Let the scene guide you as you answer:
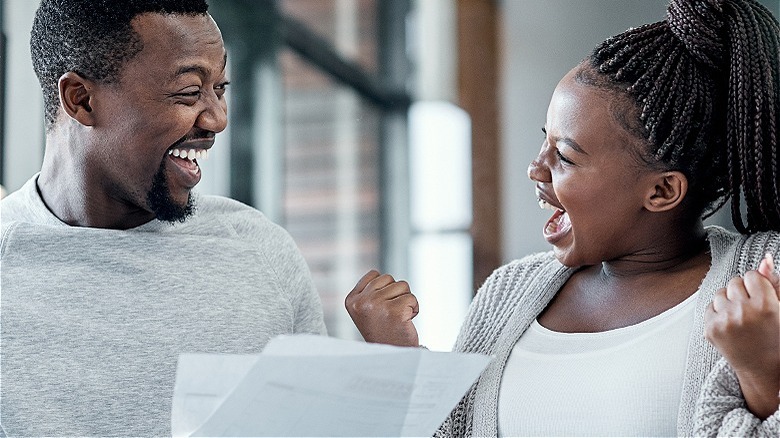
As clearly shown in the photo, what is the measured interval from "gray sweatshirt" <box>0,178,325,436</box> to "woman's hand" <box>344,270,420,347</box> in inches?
10.3

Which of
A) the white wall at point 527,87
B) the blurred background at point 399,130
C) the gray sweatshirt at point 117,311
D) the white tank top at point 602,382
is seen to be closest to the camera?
the white tank top at point 602,382

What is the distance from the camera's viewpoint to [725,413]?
1.03 m

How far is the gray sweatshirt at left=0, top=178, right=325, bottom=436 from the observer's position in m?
1.33

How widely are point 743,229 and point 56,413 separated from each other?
94 centimetres

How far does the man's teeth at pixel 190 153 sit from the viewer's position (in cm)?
145

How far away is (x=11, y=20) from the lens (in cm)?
189

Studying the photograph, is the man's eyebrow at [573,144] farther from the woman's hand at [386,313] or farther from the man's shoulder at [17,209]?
the man's shoulder at [17,209]

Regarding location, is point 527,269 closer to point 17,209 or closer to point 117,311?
point 117,311

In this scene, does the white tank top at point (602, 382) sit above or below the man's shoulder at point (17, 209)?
below

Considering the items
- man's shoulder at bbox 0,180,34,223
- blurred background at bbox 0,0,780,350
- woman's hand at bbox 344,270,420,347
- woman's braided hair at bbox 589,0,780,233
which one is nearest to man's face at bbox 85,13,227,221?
man's shoulder at bbox 0,180,34,223

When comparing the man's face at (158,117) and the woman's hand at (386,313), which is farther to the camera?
the man's face at (158,117)

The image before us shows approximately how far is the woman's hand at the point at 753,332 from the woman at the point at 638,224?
12 cm

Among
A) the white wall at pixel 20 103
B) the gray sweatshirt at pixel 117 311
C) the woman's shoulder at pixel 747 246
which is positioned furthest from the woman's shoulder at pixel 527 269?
the white wall at pixel 20 103

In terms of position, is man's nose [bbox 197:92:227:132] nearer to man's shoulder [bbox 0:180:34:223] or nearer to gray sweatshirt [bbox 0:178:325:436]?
gray sweatshirt [bbox 0:178:325:436]
